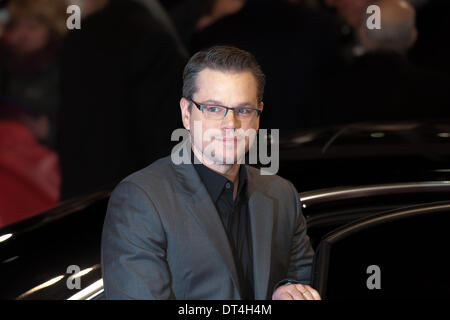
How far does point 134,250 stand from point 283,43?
172cm

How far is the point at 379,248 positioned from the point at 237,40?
4.73ft

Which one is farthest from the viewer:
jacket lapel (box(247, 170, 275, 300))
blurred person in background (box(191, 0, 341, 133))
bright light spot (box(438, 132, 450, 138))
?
blurred person in background (box(191, 0, 341, 133))

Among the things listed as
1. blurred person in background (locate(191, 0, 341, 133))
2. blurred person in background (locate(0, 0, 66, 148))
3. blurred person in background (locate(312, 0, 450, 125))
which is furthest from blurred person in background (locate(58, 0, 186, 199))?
blurred person in background (locate(0, 0, 66, 148))

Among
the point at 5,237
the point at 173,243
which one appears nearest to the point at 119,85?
the point at 5,237

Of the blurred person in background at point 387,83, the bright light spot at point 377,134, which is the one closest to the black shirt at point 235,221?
the bright light spot at point 377,134

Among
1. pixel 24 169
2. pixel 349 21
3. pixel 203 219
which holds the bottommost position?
pixel 24 169

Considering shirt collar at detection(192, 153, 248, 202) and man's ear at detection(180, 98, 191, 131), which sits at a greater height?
man's ear at detection(180, 98, 191, 131)

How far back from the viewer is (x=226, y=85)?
1000 millimetres

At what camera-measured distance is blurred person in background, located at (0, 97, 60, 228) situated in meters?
3.10

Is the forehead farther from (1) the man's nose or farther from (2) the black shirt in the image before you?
(2) the black shirt

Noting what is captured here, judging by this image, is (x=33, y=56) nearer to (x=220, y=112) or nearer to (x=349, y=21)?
(x=349, y=21)

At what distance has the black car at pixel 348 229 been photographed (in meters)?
1.11

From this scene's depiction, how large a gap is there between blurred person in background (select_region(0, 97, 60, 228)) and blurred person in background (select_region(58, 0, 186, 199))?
87 centimetres

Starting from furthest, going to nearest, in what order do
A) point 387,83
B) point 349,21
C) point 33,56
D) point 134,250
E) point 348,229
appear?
point 33,56, point 349,21, point 387,83, point 348,229, point 134,250
